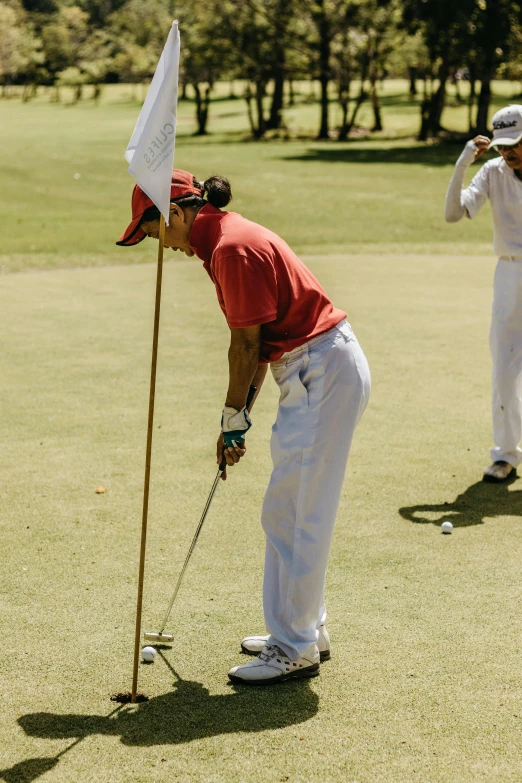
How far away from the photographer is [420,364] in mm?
10523

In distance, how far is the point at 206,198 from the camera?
179 inches

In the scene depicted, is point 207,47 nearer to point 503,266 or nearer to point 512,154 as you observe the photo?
point 503,266

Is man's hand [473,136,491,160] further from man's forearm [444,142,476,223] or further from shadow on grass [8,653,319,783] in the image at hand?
shadow on grass [8,653,319,783]

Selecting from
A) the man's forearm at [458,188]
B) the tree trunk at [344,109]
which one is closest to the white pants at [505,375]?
the man's forearm at [458,188]

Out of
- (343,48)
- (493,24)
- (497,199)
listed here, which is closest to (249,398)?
(497,199)

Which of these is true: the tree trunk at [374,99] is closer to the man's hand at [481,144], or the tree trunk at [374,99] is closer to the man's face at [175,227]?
the man's hand at [481,144]

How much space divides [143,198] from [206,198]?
322mm

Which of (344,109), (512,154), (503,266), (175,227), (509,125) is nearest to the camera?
(175,227)

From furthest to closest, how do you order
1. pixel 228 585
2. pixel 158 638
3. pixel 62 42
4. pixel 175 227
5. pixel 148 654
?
pixel 62 42, pixel 228 585, pixel 158 638, pixel 148 654, pixel 175 227

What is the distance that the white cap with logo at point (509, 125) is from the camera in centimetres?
684


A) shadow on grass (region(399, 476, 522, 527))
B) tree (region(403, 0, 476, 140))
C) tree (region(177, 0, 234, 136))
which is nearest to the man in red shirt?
→ shadow on grass (region(399, 476, 522, 527))

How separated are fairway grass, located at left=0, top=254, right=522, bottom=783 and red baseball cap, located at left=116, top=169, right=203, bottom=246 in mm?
1948

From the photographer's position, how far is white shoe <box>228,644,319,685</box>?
462 cm

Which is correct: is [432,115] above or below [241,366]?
above
